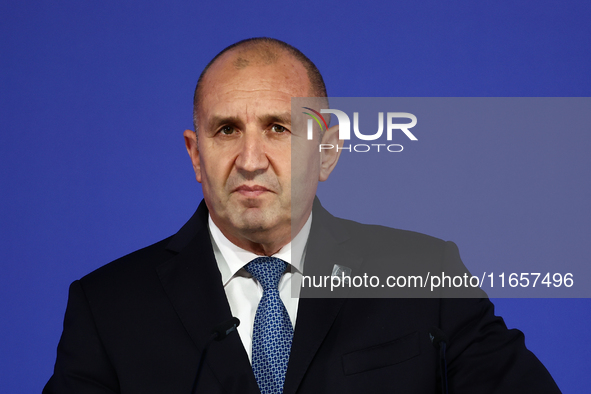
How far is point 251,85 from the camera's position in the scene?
4.72 ft

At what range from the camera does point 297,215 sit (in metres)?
1.49

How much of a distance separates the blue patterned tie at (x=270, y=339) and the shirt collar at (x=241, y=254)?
0.20 ft

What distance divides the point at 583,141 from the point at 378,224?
1.59 ft

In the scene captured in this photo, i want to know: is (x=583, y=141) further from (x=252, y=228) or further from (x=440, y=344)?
(x=252, y=228)

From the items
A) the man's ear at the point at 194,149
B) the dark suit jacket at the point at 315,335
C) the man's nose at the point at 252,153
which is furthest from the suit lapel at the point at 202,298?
the man's nose at the point at 252,153

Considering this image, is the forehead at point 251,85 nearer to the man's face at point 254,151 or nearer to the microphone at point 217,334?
the man's face at point 254,151

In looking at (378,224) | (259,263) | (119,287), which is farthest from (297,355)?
(119,287)

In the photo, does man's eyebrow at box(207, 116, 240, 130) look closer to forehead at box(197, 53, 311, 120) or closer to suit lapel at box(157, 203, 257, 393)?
forehead at box(197, 53, 311, 120)

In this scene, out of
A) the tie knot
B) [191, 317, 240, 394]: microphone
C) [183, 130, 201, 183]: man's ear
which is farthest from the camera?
[183, 130, 201, 183]: man's ear

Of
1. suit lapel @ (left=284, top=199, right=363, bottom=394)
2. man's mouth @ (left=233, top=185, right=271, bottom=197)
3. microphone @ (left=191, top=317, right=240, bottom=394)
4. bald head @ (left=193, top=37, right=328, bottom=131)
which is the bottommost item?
microphone @ (left=191, top=317, right=240, bottom=394)

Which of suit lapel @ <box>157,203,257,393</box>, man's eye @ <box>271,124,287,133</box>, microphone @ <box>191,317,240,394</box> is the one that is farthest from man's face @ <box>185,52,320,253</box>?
microphone @ <box>191,317,240,394</box>

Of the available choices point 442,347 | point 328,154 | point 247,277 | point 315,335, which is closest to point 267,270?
point 247,277

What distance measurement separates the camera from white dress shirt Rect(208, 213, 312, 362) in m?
1.47

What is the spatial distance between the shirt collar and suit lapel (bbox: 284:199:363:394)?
0.02m
